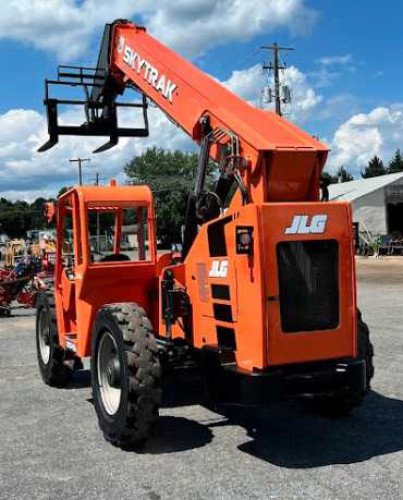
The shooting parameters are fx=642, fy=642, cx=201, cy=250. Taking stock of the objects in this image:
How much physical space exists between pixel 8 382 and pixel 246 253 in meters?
5.07

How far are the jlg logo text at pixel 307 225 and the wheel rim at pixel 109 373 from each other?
1957 mm

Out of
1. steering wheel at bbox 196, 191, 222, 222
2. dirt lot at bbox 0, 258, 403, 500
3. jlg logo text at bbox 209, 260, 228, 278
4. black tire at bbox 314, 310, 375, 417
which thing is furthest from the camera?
black tire at bbox 314, 310, 375, 417

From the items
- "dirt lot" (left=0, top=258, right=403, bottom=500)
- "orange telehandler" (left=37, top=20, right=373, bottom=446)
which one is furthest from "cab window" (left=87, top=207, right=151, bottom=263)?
"dirt lot" (left=0, top=258, right=403, bottom=500)

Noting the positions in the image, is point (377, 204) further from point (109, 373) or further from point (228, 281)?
point (228, 281)

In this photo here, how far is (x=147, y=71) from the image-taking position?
7266mm

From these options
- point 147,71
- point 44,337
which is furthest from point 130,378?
point 44,337

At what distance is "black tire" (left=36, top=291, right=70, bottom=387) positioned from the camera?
26.7 ft

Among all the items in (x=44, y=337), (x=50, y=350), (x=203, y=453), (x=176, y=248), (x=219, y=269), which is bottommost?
(x=203, y=453)

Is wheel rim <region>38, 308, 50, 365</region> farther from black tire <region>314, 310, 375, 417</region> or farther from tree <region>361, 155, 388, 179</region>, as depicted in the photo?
tree <region>361, 155, 388, 179</region>

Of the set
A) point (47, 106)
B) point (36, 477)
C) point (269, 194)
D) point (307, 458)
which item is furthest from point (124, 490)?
point (47, 106)

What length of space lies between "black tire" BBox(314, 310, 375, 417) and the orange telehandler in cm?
2

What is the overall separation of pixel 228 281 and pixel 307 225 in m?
0.80

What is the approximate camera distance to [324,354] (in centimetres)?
526

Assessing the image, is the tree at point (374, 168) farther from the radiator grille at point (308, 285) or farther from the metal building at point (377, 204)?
the radiator grille at point (308, 285)
